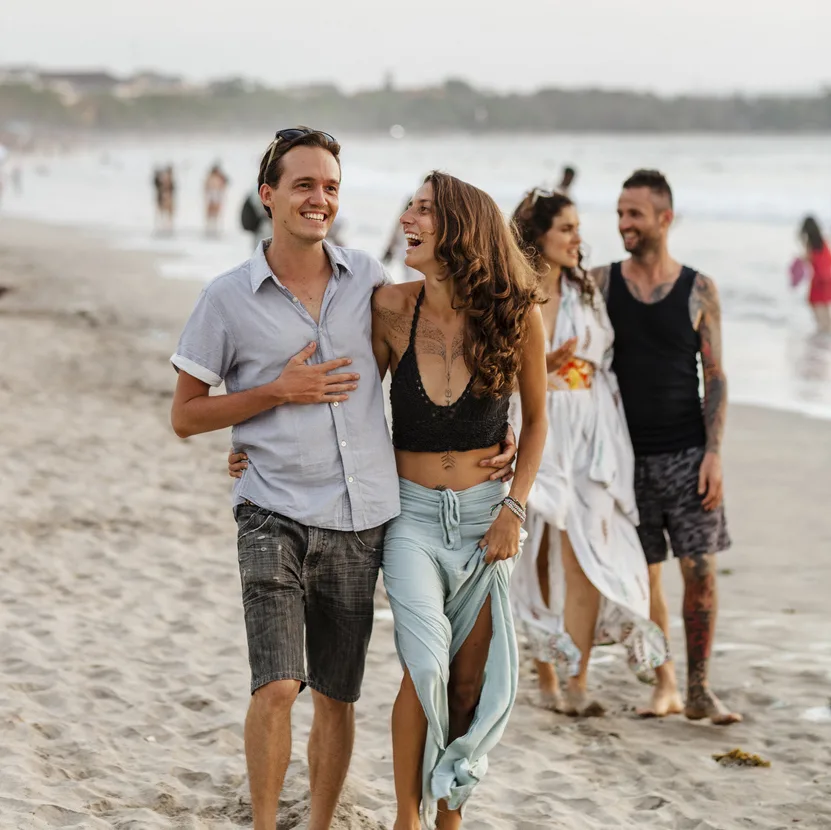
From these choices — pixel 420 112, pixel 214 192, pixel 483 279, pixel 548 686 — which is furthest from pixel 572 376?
pixel 420 112

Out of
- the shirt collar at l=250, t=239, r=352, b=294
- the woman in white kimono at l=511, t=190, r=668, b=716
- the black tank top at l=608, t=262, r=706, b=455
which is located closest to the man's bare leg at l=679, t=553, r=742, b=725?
the woman in white kimono at l=511, t=190, r=668, b=716

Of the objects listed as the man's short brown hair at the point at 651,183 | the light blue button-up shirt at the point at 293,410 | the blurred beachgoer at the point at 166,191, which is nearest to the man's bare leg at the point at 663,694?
the man's short brown hair at the point at 651,183

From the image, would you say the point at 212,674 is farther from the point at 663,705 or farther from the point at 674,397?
the point at 674,397

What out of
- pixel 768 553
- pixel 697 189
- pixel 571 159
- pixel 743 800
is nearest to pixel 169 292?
pixel 768 553

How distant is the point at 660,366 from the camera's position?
4684 mm

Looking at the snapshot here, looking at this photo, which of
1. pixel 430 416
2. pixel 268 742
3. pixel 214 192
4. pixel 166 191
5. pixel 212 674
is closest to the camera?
pixel 268 742

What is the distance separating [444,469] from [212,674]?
2.12 metres

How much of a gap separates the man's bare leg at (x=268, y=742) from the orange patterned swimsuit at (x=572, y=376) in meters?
2.01

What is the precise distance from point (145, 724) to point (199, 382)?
1781 mm

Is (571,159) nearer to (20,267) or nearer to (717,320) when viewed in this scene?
(20,267)

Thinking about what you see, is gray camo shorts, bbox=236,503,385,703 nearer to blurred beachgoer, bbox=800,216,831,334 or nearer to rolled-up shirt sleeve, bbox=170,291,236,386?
rolled-up shirt sleeve, bbox=170,291,236,386

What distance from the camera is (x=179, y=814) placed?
3.73 meters

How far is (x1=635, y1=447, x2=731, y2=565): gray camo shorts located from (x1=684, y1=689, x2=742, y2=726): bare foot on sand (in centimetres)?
57

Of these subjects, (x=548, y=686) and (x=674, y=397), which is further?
(x=548, y=686)
